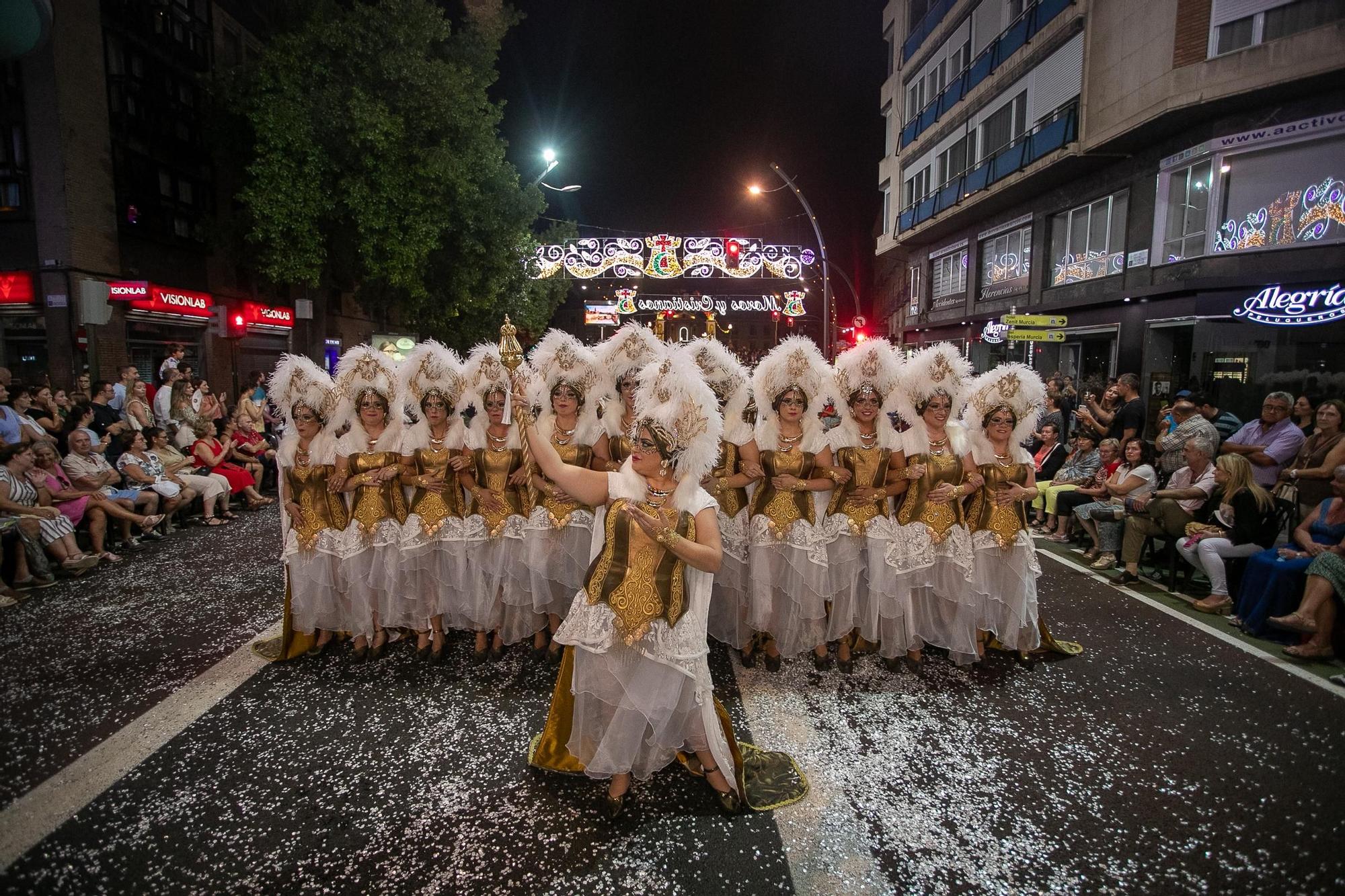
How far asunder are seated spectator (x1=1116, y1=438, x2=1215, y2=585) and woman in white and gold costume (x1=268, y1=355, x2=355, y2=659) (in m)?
7.13

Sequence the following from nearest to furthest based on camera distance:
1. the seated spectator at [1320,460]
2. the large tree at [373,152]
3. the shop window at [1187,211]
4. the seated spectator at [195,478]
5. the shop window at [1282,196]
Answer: the seated spectator at [1320,460] < the seated spectator at [195,478] < the shop window at [1282,196] < the shop window at [1187,211] < the large tree at [373,152]

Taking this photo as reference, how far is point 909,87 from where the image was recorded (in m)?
26.9

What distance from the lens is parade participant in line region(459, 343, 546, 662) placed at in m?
4.68

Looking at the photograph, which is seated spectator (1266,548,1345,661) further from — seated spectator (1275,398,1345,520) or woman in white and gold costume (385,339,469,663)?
woman in white and gold costume (385,339,469,663)

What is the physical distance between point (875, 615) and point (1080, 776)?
58.5 inches

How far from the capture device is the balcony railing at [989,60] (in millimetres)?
17031

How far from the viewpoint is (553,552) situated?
463 cm

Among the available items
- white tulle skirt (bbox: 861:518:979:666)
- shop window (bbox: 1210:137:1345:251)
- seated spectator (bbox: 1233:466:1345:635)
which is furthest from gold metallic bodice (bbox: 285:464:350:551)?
shop window (bbox: 1210:137:1345:251)

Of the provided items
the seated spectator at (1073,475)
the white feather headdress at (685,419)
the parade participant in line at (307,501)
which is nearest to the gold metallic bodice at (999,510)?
the white feather headdress at (685,419)

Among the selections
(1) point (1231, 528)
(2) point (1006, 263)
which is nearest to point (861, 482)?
(1) point (1231, 528)

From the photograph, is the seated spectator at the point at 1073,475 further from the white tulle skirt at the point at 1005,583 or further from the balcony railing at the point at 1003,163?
the balcony railing at the point at 1003,163

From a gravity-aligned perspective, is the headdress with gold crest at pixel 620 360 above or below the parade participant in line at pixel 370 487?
above

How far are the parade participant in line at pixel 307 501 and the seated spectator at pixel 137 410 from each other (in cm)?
696

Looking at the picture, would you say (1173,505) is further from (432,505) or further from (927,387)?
(432,505)
